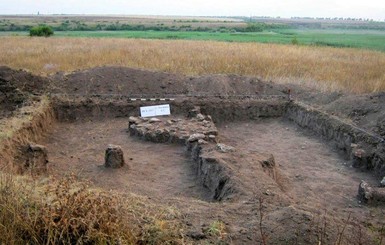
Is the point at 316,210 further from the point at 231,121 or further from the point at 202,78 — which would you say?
the point at 202,78

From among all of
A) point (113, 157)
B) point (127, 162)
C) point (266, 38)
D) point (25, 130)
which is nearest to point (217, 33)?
point (266, 38)

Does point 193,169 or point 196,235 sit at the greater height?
point 196,235

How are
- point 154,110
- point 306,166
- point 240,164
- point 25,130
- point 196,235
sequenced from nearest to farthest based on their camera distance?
point 196,235
point 240,164
point 306,166
point 25,130
point 154,110

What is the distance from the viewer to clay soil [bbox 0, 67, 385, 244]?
4.54 metres

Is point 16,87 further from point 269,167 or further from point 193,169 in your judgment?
point 269,167

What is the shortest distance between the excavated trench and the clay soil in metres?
0.05

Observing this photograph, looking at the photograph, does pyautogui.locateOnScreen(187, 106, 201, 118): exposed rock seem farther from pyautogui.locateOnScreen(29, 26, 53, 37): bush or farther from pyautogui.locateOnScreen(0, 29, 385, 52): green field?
pyautogui.locateOnScreen(29, 26, 53, 37): bush

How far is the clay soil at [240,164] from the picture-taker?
4535mm

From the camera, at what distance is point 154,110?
1178 cm

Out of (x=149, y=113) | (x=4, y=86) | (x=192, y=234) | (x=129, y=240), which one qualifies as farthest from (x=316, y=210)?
(x=4, y=86)

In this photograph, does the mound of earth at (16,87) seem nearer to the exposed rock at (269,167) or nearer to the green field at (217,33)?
the exposed rock at (269,167)

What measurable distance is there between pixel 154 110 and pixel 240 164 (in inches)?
203

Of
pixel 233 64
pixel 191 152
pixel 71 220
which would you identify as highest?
pixel 71 220

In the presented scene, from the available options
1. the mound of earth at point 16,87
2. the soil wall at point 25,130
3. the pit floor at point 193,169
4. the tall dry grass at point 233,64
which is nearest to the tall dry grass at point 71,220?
the pit floor at point 193,169
